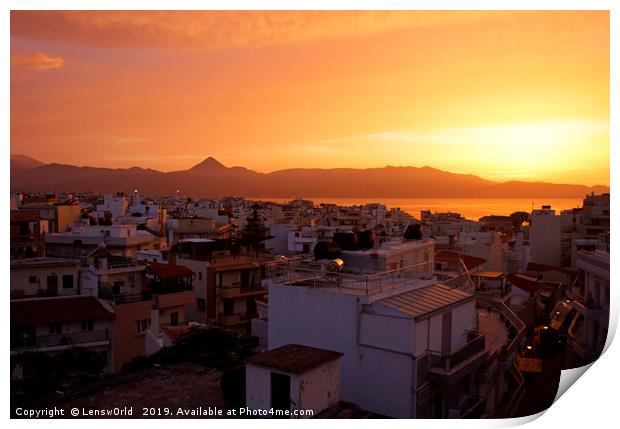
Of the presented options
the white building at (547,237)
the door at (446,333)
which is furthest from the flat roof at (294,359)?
→ the white building at (547,237)

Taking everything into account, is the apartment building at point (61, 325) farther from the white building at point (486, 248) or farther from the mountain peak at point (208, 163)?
the white building at point (486, 248)

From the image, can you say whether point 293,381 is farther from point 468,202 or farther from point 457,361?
point 468,202

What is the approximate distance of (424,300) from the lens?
4.45m

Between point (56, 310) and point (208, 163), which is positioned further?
point (56, 310)

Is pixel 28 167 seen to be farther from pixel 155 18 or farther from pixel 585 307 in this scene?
pixel 585 307

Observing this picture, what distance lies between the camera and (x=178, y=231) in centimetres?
1828

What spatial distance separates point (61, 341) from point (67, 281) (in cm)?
135

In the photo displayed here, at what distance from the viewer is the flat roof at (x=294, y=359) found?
338 centimetres

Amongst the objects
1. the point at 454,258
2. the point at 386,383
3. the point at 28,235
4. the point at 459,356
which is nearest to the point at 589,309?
the point at 459,356

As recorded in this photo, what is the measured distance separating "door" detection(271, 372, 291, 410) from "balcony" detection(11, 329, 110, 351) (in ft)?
15.1

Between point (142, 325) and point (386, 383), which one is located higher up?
point (386, 383)

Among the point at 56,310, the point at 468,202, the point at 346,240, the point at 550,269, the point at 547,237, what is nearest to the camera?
the point at 346,240

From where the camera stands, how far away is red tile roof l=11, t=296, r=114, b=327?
701 cm

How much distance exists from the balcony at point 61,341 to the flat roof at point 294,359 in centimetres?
453
